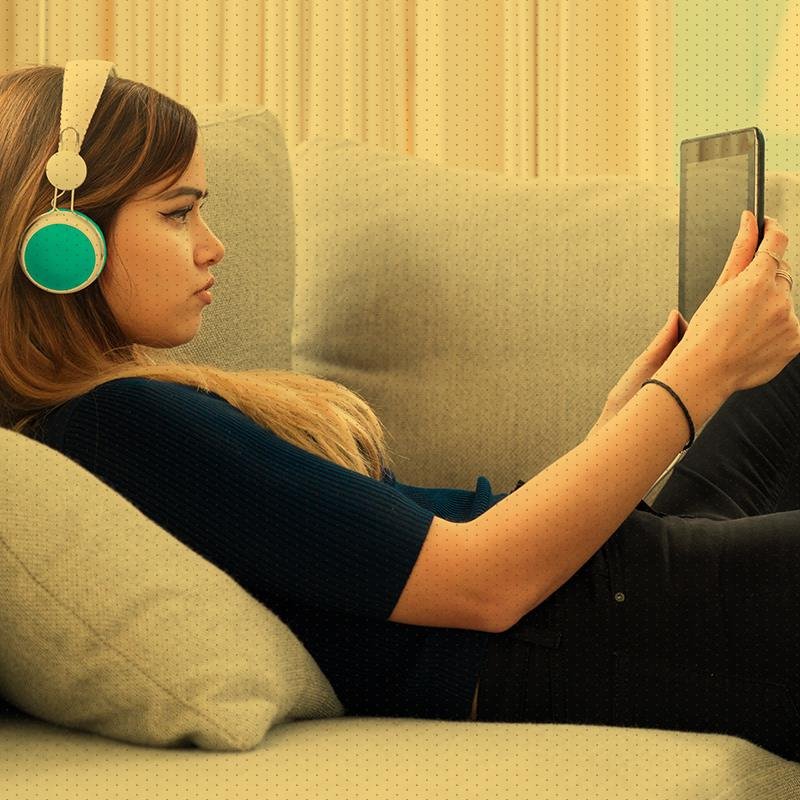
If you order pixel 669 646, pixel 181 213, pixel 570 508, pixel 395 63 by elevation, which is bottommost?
pixel 669 646

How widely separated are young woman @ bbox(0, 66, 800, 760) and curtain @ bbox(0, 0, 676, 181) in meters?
1.28

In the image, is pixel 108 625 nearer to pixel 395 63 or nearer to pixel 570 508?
pixel 570 508

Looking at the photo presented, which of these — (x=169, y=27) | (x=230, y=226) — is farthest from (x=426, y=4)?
(x=230, y=226)

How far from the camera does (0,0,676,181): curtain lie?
7.63 feet

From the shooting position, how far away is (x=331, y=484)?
880 mm

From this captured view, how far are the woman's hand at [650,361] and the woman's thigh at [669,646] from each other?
268 millimetres

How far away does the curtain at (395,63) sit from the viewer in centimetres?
233

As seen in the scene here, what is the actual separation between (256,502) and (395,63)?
167 cm

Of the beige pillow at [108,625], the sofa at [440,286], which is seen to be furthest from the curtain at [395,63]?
the beige pillow at [108,625]

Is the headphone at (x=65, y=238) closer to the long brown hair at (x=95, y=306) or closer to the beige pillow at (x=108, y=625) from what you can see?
the long brown hair at (x=95, y=306)

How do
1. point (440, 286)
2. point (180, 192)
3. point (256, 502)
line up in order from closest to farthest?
1. point (256, 502)
2. point (180, 192)
3. point (440, 286)

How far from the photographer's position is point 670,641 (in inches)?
37.1

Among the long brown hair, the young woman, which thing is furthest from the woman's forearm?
the long brown hair

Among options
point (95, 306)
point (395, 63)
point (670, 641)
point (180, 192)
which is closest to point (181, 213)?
point (180, 192)
